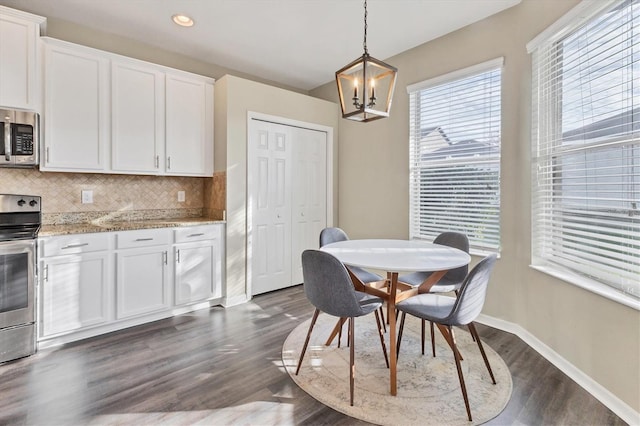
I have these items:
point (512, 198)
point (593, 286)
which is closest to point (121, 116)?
point (512, 198)

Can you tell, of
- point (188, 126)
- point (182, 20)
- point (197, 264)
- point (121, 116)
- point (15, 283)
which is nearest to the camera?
point (15, 283)

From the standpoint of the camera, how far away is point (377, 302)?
81.0 inches

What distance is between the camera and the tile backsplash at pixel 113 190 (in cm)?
282

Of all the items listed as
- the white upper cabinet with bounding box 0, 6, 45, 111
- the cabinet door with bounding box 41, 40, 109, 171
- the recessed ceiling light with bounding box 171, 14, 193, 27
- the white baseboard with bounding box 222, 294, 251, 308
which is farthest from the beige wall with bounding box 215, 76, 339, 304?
the white upper cabinet with bounding box 0, 6, 45, 111

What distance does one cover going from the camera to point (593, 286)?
2043mm

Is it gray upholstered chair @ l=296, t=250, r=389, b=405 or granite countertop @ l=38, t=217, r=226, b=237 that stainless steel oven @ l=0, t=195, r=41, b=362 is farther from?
gray upholstered chair @ l=296, t=250, r=389, b=405

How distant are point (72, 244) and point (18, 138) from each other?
3.04 feet

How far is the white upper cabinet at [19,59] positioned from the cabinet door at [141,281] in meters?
1.45

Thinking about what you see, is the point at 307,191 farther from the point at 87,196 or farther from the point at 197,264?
the point at 87,196

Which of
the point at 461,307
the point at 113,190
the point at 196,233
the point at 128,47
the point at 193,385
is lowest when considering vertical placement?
the point at 193,385

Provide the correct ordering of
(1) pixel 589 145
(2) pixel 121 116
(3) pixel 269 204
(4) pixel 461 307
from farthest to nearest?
(3) pixel 269 204 < (2) pixel 121 116 < (1) pixel 589 145 < (4) pixel 461 307

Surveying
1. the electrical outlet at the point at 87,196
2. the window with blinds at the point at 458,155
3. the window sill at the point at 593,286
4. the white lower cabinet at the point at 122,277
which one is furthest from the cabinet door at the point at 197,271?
the window sill at the point at 593,286

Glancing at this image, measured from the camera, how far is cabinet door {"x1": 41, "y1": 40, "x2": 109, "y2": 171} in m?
2.67

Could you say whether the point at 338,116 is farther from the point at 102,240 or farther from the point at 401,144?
the point at 102,240
